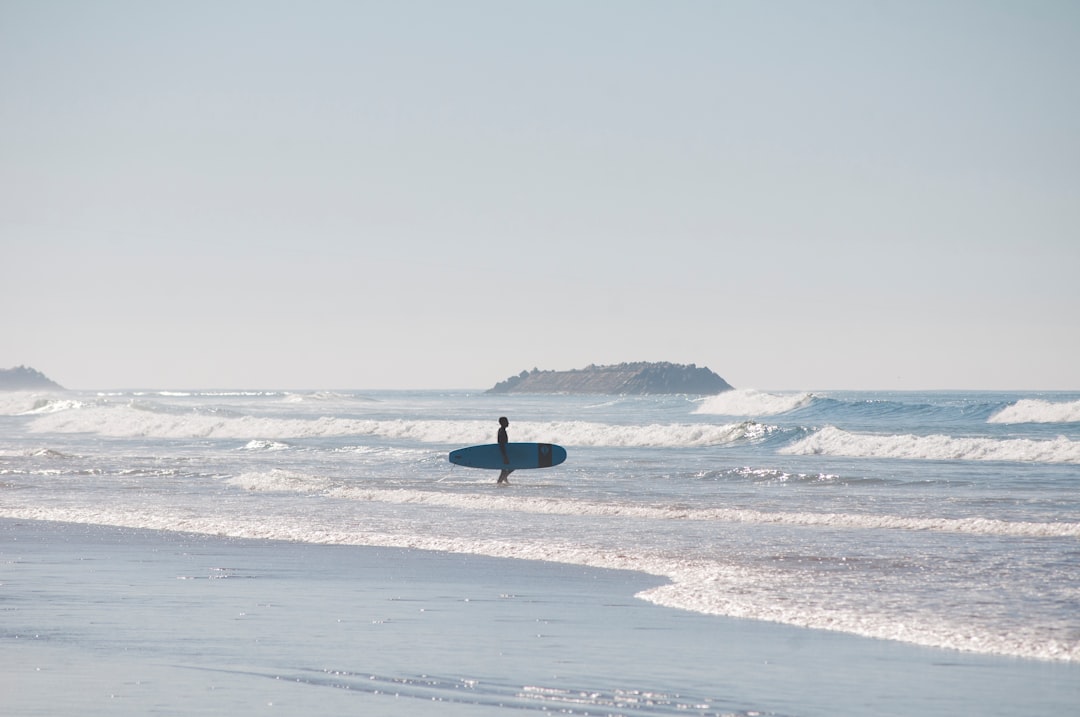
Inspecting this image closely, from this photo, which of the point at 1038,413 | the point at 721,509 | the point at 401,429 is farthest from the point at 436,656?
the point at 1038,413

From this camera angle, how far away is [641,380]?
18275 centimetres

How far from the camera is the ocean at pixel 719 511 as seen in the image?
12.2 meters

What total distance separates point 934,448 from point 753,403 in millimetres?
45115

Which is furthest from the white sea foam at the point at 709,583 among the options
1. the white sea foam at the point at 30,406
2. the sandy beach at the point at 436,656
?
the white sea foam at the point at 30,406

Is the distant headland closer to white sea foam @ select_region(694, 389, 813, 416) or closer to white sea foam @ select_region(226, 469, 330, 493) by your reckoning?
white sea foam @ select_region(694, 389, 813, 416)

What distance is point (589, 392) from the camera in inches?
7446

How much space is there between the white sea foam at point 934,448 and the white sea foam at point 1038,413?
21.4 m

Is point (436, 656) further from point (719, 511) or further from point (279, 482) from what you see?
point (279, 482)

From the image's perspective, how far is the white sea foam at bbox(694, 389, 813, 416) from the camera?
76094 mm

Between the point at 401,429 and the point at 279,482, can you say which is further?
the point at 401,429

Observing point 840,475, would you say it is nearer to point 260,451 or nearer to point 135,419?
point 260,451

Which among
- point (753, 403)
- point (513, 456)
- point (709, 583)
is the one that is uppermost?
point (753, 403)

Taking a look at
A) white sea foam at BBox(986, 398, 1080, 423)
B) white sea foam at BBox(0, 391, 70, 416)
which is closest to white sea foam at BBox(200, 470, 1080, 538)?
white sea foam at BBox(986, 398, 1080, 423)

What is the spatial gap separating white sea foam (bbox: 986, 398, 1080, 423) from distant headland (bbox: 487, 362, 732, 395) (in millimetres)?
113120
